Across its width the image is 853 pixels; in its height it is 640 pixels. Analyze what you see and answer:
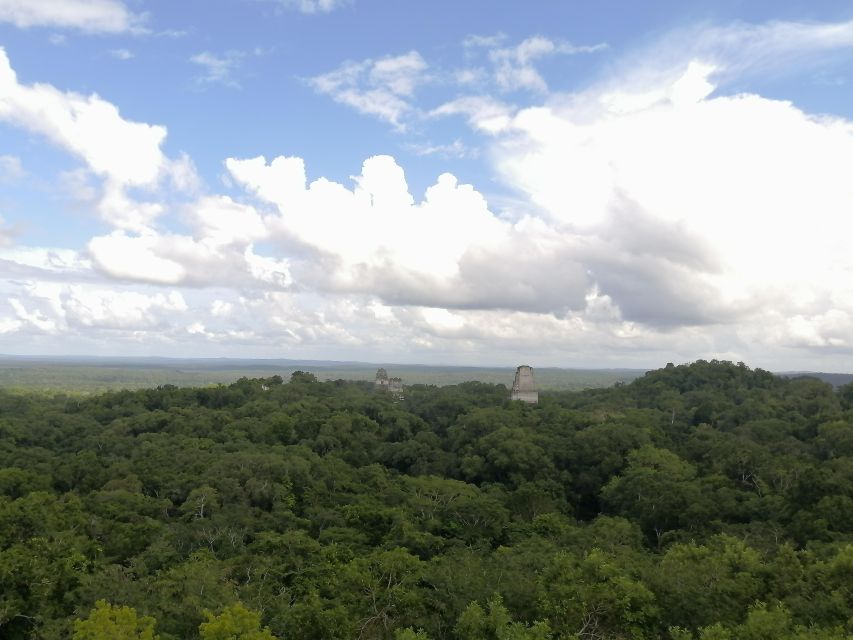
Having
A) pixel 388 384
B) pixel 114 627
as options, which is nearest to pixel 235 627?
pixel 114 627

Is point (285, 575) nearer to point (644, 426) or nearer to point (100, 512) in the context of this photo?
point (100, 512)

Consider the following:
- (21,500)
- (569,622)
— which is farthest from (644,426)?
(21,500)

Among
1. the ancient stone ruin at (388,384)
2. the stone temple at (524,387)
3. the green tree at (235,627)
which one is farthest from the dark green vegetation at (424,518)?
the ancient stone ruin at (388,384)

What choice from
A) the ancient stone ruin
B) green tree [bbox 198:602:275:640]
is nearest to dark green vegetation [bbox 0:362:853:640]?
green tree [bbox 198:602:275:640]

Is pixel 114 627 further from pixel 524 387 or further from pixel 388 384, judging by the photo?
pixel 388 384

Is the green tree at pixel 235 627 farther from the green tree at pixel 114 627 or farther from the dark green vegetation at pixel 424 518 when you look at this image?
the green tree at pixel 114 627
